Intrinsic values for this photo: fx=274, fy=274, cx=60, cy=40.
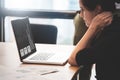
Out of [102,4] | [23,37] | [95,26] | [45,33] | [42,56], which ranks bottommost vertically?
[45,33]

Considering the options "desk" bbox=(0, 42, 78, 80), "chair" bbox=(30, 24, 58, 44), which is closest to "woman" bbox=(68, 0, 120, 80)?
"desk" bbox=(0, 42, 78, 80)

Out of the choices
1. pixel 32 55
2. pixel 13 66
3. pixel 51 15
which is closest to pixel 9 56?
pixel 32 55

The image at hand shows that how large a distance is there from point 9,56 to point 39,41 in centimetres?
106

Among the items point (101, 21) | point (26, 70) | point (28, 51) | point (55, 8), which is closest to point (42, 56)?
point (28, 51)

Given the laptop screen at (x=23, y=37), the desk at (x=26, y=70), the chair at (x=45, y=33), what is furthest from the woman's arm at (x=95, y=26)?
the chair at (x=45, y=33)

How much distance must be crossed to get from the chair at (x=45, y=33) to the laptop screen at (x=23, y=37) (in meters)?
0.90

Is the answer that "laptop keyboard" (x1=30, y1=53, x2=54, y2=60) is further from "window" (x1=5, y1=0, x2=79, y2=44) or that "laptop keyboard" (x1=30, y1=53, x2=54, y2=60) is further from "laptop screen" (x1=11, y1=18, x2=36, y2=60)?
"window" (x1=5, y1=0, x2=79, y2=44)

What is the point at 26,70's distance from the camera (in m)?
1.73

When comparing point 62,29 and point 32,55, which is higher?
point 32,55

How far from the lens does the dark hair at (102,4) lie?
176cm

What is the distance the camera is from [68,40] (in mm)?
4457

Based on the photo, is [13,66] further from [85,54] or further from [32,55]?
[85,54]

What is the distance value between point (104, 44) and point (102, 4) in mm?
294

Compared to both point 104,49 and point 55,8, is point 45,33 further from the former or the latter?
point 104,49
